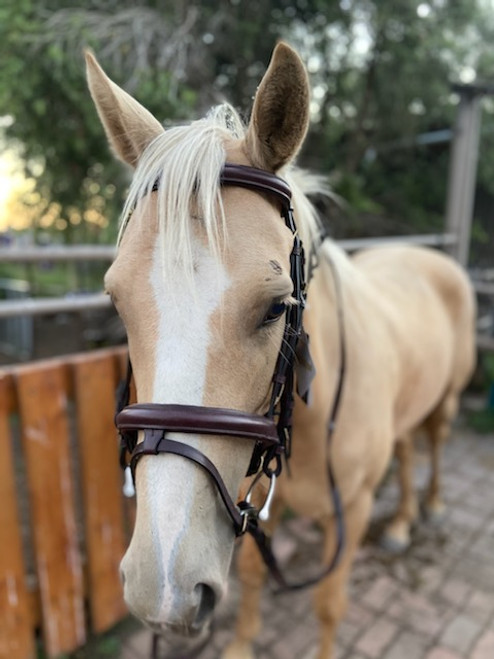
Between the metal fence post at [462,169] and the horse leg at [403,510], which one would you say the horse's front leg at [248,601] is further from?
the metal fence post at [462,169]

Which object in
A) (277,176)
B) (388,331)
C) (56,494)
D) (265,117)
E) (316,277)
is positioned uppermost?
(265,117)

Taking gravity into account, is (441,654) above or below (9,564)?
below

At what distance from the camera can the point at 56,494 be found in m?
2.12

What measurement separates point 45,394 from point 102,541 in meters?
0.84

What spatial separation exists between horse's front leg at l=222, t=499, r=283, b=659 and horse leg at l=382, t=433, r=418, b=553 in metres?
1.23

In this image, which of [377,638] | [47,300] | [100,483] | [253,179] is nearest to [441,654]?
[377,638]

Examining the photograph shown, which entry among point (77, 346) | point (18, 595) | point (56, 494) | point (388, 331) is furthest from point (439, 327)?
point (77, 346)

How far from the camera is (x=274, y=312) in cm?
108

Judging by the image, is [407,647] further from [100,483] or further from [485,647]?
[100,483]

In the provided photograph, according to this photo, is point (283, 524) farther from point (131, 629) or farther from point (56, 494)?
point (56, 494)

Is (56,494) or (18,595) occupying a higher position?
(56,494)

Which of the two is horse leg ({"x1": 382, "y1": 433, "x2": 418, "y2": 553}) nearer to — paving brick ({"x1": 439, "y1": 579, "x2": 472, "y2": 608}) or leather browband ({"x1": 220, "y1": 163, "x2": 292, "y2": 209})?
paving brick ({"x1": 439, "y1": 579, "x2": 472, "y2": 608})

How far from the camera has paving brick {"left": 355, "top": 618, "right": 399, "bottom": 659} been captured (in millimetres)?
2293

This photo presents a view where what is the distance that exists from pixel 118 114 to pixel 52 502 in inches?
66.8
